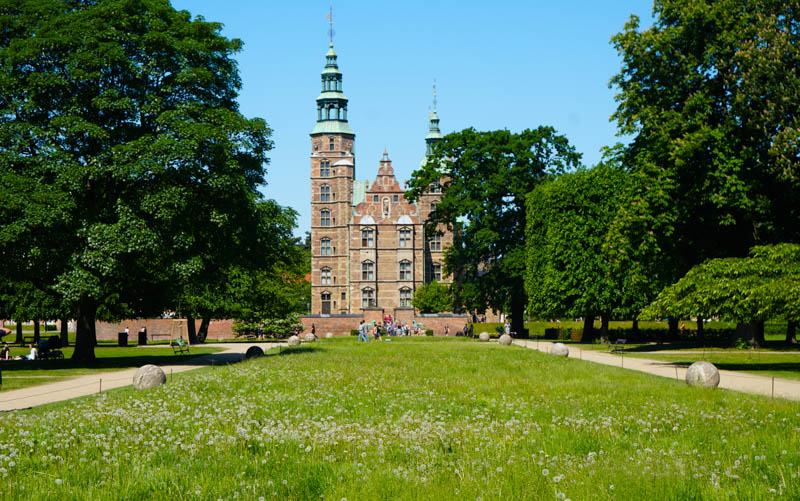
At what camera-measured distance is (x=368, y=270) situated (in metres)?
102

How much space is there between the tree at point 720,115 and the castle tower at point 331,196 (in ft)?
243

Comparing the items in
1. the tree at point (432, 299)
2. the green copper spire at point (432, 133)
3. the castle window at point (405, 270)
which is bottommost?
the tree at point (432, 299)

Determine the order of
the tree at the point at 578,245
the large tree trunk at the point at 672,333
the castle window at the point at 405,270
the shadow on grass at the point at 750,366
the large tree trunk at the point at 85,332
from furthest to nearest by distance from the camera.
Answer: the castle window at the point at 405,270 < the large tree trunk at the point at 672,333 < the tree at the point at 578,245 < the large tree trunk at the point at 85,332 < the shadow on grass at the point at 750,366

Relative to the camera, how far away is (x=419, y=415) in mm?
13359

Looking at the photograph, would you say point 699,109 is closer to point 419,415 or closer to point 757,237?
point 757,237

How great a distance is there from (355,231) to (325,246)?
6.81 meters

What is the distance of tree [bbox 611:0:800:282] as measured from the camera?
2992 centimetres

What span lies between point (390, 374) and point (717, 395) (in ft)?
29.3

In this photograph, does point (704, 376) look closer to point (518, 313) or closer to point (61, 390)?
point (61, 390)

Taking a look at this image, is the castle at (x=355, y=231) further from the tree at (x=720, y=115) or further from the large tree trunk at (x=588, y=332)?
the tree at (x=720, y=115)

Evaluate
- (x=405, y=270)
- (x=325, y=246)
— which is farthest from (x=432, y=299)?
(x=325, y=246)

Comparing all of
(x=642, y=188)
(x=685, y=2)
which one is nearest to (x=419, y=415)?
(x=642, y=188)

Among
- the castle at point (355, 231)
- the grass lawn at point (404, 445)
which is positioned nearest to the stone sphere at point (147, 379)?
the grass lawn at point (404, 445)

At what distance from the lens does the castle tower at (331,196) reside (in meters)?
107
